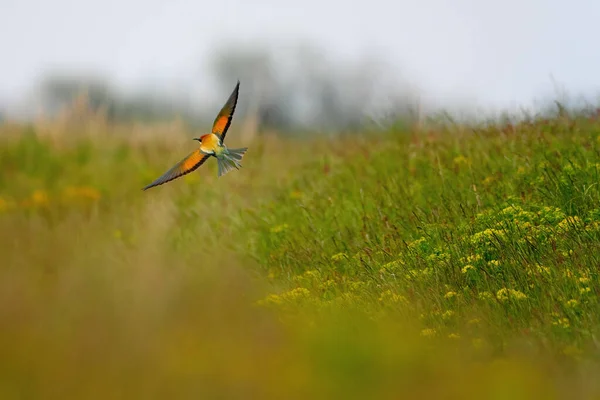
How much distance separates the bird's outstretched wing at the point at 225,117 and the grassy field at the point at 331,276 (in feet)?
3.43

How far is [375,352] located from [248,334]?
72 centimetres

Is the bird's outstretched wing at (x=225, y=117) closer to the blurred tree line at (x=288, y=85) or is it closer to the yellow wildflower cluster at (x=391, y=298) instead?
the yellow wildflower cluster at (x=391, y=298)

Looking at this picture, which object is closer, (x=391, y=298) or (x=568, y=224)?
(x=391, y=298)

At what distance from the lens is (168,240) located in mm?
9477

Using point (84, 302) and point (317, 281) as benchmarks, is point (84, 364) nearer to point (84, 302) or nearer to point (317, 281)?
point (84, 302)

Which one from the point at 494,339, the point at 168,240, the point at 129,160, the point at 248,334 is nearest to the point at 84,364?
the point at 248,334

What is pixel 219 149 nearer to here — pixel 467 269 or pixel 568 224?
pixel 467 269

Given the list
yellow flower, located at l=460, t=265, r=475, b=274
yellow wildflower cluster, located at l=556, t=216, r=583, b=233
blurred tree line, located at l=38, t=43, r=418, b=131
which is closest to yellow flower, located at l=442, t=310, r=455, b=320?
yellow flower, located at l=460, t=265, r=475, b=274

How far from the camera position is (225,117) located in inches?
217

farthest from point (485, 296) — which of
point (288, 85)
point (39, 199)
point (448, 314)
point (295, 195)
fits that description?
point (288, 85)

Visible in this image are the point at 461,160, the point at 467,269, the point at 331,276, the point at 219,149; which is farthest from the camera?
the point at 461,160

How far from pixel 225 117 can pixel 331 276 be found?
5.64 feet

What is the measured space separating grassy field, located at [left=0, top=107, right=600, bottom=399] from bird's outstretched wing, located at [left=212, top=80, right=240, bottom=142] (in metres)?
1.05

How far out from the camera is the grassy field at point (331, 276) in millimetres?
3205
